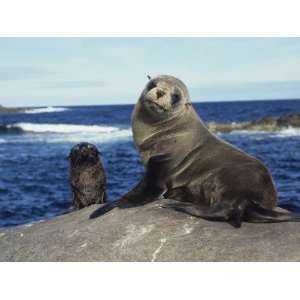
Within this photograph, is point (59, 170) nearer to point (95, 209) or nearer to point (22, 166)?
point (22, 166)

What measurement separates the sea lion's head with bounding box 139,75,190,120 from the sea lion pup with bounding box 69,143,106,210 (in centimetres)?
208

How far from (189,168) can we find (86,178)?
2.60 meters

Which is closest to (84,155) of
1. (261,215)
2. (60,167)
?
(261,215)

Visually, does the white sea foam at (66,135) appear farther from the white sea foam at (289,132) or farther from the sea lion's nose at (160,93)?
the sea lion's nose at (160,93)

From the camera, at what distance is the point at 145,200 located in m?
7.01

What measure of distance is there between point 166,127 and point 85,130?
37.5 metres

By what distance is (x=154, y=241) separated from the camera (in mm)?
6230

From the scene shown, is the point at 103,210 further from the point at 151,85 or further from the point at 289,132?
the point at 289,132

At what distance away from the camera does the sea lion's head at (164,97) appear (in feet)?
24.6

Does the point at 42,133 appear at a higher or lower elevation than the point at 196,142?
lower

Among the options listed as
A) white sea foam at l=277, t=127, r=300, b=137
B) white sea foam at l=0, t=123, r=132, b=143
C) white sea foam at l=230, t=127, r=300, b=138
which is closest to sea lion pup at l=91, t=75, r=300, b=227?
white sea foam at l=0, t=123, r=132, b=143

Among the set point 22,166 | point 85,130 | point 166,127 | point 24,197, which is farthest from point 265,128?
point 166,127

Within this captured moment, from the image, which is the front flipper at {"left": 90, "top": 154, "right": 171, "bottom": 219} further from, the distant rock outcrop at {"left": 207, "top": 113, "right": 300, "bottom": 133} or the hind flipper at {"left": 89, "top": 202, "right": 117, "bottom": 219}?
the distant rock outcrop at {"left": 207, "top": 113, "right": 300, "bottom": 133}

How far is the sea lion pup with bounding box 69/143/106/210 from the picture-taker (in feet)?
30.7
